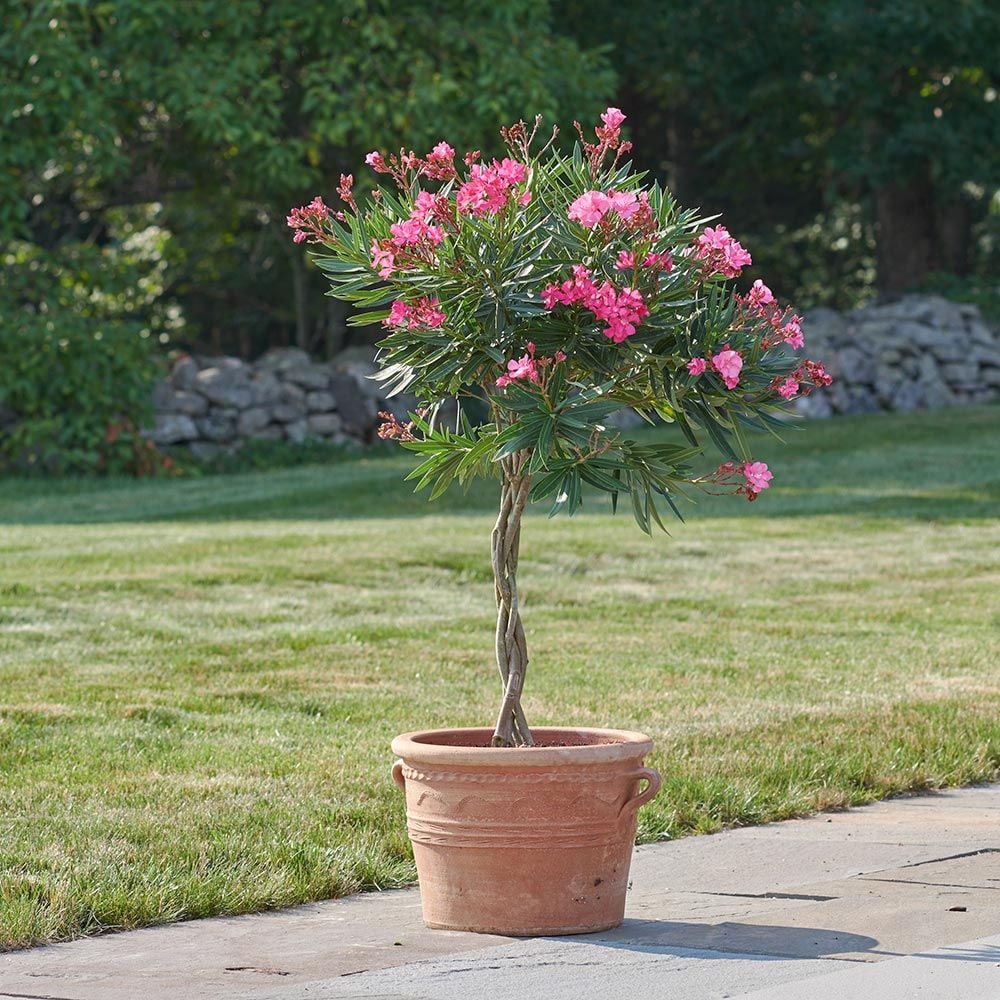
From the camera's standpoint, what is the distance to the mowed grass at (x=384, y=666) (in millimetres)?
5566

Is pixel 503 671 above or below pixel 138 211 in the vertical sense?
below

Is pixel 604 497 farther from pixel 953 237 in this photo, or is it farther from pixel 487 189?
pixel 953 237

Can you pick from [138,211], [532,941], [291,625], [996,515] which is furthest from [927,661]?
[138,211]

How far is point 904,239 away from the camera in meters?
26.9

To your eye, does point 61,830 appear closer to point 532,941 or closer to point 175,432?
point 532,941

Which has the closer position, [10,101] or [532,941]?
[532,941]

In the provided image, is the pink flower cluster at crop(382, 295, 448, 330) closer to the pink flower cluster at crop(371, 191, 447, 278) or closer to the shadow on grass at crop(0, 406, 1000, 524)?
the pink flower cluster at crop(371, 191, 447, 278)

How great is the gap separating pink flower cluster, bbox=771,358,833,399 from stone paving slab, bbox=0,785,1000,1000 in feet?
4.51

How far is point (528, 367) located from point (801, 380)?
2.61ft

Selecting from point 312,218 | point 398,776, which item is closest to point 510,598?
point 398,776

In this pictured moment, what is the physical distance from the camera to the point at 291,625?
1006 centimetres

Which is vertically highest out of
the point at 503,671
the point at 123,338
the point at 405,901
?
the point at 123,338

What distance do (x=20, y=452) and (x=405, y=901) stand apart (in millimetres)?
14640

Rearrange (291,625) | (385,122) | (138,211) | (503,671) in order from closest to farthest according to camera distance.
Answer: (503,671), (291,625), (385,122), (138,211)
